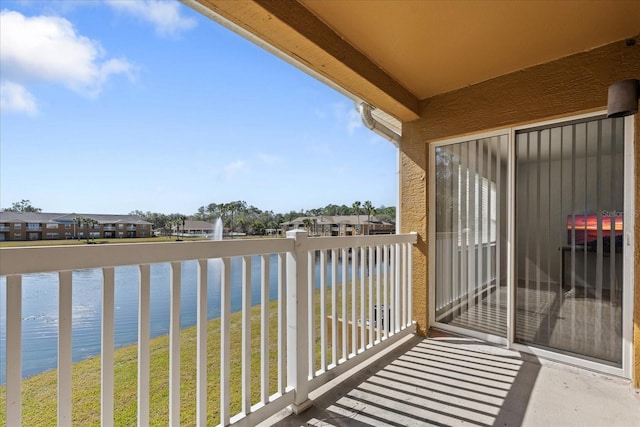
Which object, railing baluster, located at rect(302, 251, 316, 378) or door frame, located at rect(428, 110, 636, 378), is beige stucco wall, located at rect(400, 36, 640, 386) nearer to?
door frame, located at rect(428, 110, 636, 378)

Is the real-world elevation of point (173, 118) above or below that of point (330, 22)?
above

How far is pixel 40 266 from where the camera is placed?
42.0 inches

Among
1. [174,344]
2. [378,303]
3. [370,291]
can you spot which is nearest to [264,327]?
[174,344]

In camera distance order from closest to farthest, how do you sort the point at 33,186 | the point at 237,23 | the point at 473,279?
the point at 237,23, the point at 33,186, the point at 473,279

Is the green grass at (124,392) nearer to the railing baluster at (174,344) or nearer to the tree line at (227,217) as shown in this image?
the railing baluster at (174,344)

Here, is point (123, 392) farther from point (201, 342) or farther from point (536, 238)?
point (536, 238)

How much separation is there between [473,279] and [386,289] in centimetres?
98

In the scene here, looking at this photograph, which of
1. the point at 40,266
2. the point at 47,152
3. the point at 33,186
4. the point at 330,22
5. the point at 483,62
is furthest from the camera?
the point at 47,152

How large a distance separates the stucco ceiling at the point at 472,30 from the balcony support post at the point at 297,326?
1512mm

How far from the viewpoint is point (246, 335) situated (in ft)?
5.74

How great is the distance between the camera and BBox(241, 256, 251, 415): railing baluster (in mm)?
1707

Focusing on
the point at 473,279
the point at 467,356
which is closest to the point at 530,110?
the point at 473,279

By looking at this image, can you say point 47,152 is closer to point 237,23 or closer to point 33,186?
point 33,186

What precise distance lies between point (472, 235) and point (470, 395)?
1.61 meters
